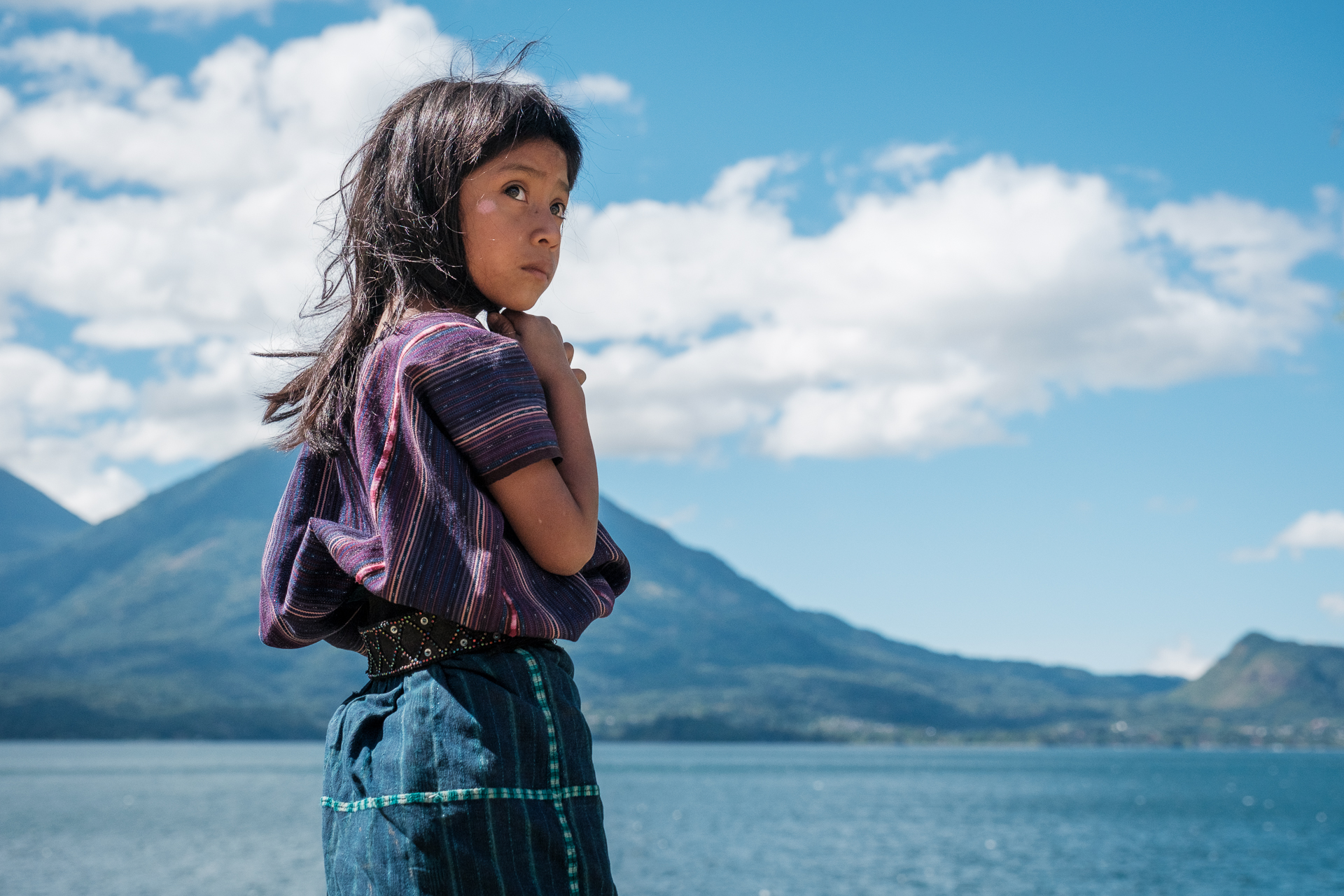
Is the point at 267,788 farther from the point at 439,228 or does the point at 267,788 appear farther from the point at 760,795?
the point at 439,228

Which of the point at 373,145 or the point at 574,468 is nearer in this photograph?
the point at 574,468

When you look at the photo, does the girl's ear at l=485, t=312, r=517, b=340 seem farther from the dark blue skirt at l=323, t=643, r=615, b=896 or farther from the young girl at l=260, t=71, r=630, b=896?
the dark blue skirt at l=323, t=643, r=615, b=896

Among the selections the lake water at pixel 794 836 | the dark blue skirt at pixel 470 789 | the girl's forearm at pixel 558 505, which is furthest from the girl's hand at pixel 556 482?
the lake water at pixel 794 836

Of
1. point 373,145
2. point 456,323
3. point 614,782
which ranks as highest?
point 373,145

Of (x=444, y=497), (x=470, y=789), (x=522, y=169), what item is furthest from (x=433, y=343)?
(x=470, y=789)

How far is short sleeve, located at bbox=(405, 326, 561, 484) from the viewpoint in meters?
1.66

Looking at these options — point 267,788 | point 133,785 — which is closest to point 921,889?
point 267,788

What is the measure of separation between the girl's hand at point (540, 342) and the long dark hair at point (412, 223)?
1.9 inches

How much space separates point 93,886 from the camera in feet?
178

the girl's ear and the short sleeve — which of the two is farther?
the girl's ear

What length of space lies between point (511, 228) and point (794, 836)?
84322 millimetres

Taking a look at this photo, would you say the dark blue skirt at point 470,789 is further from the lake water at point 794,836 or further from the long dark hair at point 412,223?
the lake water at point 794,836

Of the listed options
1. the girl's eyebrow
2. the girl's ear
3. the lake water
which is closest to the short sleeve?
the girl's ear

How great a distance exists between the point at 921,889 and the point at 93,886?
119ft
